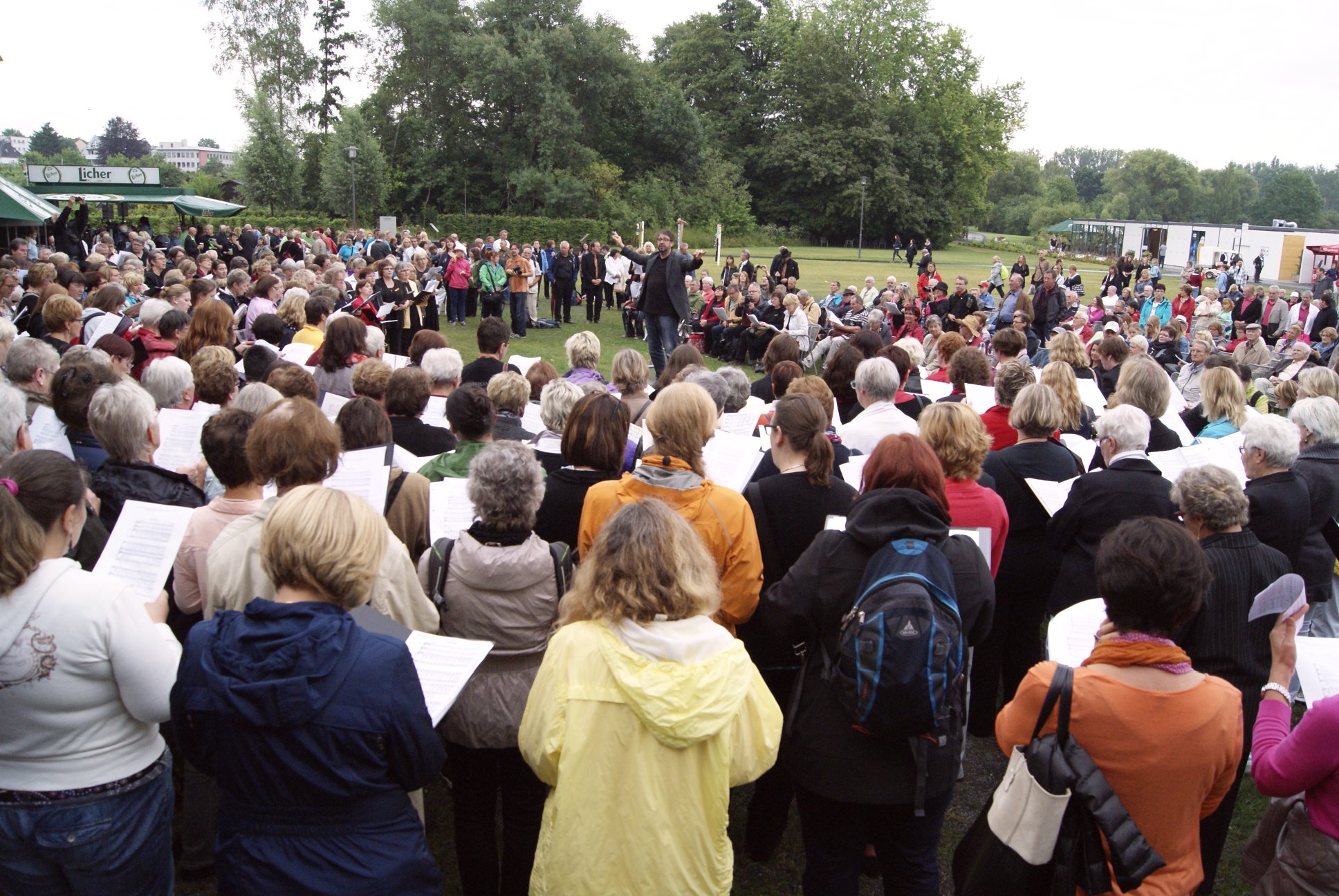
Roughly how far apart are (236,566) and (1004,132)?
65.8 m

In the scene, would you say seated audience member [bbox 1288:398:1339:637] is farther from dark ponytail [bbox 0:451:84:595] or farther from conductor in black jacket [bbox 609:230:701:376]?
conductor in black jacket [bbox 609:230:701:376]

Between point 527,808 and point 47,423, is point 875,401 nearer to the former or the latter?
point 527,808

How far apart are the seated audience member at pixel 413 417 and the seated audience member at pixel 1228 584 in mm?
3324

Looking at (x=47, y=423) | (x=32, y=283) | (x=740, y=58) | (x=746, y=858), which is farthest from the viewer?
(x=740, y=58)

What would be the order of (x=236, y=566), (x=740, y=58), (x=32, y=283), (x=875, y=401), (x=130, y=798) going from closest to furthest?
1. (x=130, y=798)
2. (x=236, y=566)
3. (x=875, y=401)
4. (x=32, y=283)
5. (x=740, y=58)

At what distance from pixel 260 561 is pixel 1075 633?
8.12 ft

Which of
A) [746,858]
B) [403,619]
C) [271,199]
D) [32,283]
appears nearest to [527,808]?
[403,619]

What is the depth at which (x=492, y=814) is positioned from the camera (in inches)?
123

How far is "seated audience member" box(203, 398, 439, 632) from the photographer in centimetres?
286

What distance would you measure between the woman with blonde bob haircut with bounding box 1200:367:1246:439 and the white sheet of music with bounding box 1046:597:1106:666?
3123 millimetres

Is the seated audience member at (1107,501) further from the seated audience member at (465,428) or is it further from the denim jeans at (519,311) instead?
the denim jeans at (519,311)

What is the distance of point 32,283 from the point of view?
9719 millimetres

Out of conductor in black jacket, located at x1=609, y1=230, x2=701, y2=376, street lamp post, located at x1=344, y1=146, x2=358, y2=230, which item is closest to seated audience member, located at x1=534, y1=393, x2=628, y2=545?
conductor in black jacket, located at x1=609, y1=230, x2=701, y2=376

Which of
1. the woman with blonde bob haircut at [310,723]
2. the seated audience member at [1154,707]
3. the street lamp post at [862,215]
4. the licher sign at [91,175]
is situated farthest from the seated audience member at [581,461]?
the street lamp post at [862,215]
